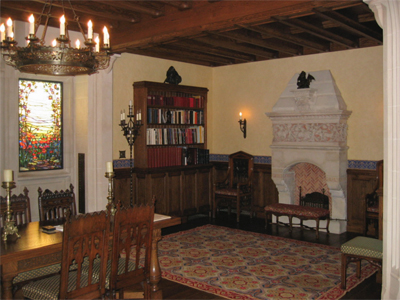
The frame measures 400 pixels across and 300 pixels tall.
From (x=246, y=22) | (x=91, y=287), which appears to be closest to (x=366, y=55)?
(x=246, y=22)

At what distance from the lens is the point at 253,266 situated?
498 centimetres

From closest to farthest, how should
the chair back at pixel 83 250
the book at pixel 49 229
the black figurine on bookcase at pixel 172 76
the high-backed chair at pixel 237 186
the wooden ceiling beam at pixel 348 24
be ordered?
the chair back at pixel 83 250 < the book at pixel 49 229 < the wooden ceiling beam at pixel 348 24 < the high-backed chair at pixel 237 186 < the black figurine on bookcase at pixel 172 76

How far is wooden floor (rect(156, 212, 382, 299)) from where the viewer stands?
13.6 feet

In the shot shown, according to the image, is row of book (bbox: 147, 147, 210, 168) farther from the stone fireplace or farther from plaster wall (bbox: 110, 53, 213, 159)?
the stone fireplace

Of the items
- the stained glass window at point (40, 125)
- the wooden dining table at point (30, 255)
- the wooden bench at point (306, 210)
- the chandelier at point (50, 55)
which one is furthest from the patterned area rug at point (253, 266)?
the chandelier at point (50, 55)

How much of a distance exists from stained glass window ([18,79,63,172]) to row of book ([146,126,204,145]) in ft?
4.98

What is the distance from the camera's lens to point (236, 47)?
6.81 meters

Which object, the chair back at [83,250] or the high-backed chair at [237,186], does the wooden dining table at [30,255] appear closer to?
the chair back at [83,250]

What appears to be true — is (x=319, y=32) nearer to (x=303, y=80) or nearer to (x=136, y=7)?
(x=303, y=80)

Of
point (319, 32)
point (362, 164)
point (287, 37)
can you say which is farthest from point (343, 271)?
point (287, 37)

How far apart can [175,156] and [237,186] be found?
1.26 meters

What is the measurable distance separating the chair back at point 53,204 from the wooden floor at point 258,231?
1292mm

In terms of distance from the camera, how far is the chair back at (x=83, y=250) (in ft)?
9.11

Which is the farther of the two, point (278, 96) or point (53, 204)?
point (278, 96)
